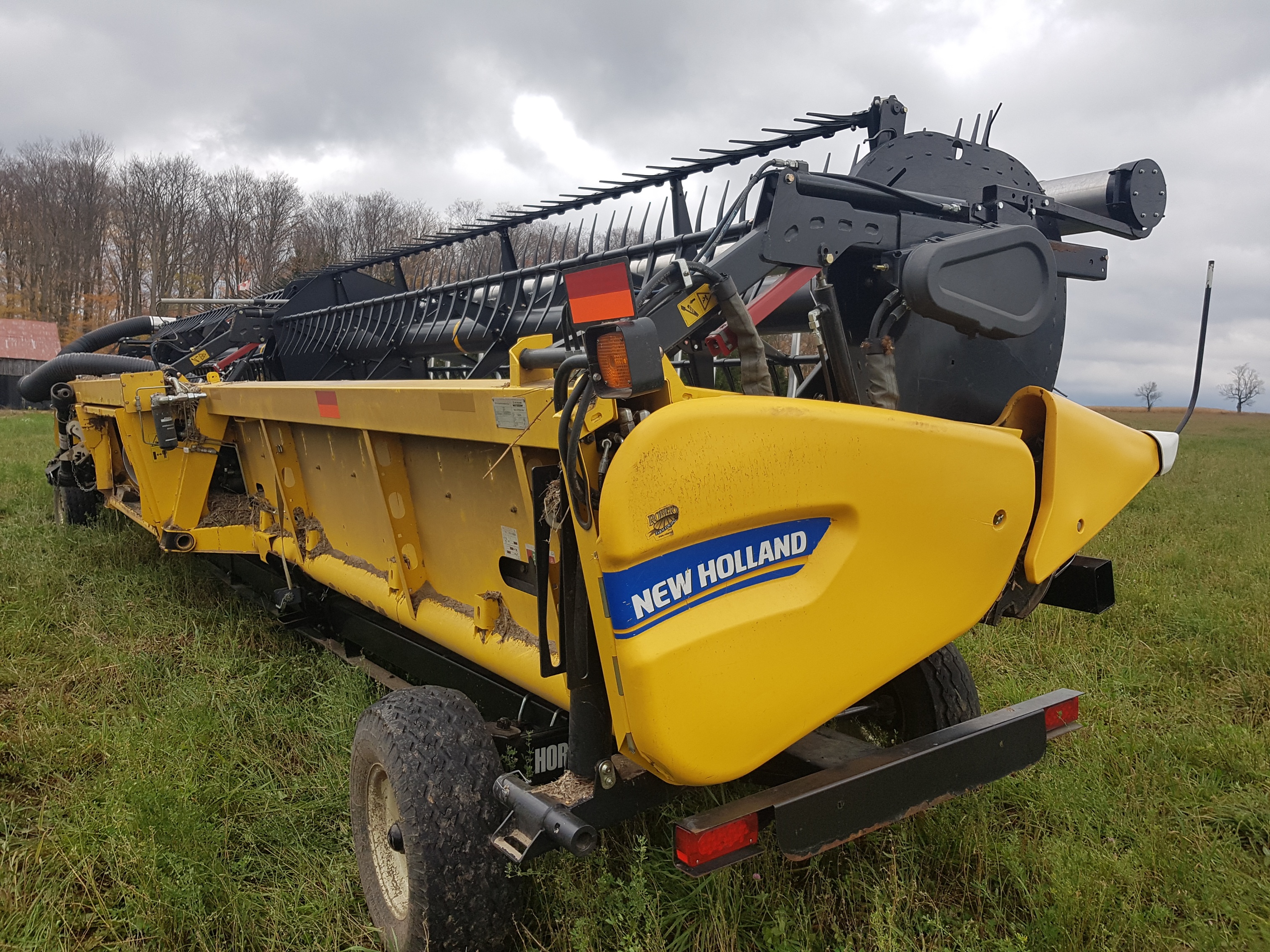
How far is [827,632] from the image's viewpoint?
6.59ft

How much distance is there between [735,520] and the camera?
1.84 meters

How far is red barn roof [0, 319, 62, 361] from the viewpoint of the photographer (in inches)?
1273

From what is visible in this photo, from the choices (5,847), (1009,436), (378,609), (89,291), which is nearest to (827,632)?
(1009,436)

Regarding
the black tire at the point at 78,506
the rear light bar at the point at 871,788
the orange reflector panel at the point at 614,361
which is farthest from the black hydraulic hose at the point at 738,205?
the black tire at the point at 78,506

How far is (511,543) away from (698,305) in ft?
3.02

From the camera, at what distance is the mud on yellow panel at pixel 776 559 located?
5.75 ft

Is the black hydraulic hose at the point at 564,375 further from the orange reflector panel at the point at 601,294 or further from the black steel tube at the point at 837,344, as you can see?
the black steel tube at the point at 837,344

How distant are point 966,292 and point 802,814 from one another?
56.7 inches

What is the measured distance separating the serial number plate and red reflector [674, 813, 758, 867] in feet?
3.72

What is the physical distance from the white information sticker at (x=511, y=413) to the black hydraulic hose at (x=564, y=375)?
159 mm

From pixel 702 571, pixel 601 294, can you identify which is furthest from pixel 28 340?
pixel 702 571

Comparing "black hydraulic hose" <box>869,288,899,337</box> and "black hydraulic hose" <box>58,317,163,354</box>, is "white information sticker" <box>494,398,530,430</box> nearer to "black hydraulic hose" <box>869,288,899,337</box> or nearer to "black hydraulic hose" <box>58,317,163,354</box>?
"black hydraulic hose" <box>869,288,899,337</box>

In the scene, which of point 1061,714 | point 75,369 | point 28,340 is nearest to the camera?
point 1061,714

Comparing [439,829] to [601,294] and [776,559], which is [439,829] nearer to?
[776,559]
